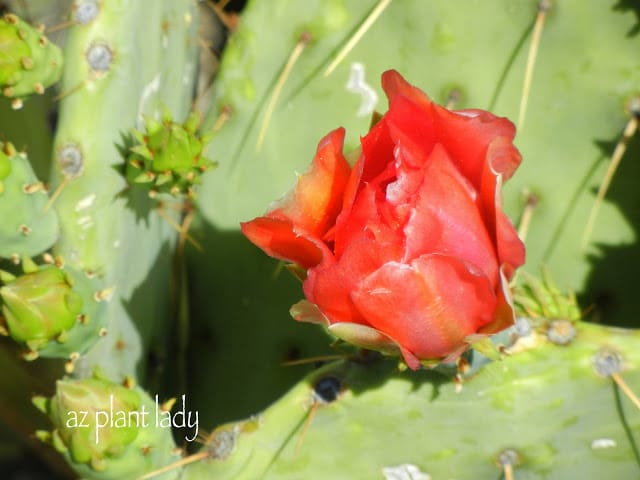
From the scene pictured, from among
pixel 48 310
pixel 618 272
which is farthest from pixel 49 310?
pixel 618 272

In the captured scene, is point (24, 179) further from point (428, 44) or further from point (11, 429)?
point (11, 429)

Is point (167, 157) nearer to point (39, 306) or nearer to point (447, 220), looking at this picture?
point (39, 306)

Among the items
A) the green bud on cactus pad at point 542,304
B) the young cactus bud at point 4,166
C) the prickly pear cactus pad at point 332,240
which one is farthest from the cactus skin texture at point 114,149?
the green bud on cactus pad at point 542,304

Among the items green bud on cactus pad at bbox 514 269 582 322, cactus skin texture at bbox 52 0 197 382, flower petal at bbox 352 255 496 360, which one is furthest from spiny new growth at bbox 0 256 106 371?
green bud on cactus pad at bbox 514 269 582 322

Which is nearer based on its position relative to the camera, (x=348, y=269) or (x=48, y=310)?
(x=348, y=269)

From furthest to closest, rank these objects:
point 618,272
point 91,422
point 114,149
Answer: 1. point 618,272
2. point 114,149
3. point 91,422

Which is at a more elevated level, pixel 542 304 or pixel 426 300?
pixel 426 300

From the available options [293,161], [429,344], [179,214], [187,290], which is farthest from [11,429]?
[429,344]
